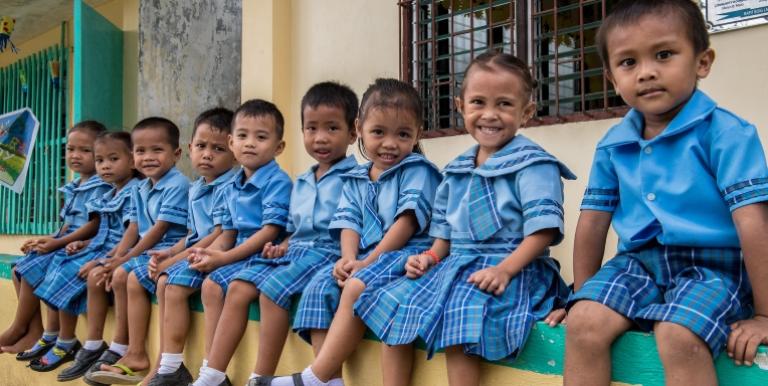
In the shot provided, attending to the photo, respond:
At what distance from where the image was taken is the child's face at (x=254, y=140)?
3.37 m

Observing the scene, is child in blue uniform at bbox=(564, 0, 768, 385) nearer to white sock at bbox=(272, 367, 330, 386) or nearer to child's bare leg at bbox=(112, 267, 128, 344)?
white sock at bbox=(272, 367, 330, 386)

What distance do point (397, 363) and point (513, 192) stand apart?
0.62 m

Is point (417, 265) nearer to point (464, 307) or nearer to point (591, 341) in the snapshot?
point (464, 307)

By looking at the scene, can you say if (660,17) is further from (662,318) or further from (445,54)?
(445,54)

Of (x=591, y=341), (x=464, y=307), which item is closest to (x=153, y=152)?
(x=464, y=307)

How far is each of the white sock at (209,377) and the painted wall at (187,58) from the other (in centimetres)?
283

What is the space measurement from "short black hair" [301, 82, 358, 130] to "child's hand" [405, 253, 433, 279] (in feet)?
3.14

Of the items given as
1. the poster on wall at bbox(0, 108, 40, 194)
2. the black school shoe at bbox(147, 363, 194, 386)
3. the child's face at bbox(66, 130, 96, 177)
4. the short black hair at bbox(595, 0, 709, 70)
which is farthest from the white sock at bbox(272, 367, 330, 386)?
the poster on wall at bbox(0, 108, 40, 194)

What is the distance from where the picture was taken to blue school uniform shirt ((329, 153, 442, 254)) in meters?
2.63

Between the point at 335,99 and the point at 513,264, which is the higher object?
the point at 335,99

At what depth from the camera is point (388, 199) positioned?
107 inches

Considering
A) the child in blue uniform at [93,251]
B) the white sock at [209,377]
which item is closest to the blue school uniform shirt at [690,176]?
the white sock at [209,377]

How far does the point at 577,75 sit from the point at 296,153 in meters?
2.10

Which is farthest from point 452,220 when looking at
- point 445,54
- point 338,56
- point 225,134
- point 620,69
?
point 338,56
